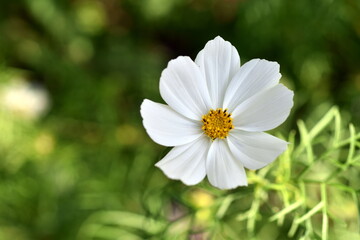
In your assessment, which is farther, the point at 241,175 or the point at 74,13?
the point at 74,13

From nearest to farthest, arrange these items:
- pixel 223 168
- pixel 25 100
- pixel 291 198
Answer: pixel 223 168 < pixel 291 198 < pixel 25 100

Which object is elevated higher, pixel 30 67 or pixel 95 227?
pixel 30 67


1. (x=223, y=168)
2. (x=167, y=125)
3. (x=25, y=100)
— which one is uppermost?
(x=25, y=100)

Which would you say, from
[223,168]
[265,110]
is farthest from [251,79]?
[223,168]

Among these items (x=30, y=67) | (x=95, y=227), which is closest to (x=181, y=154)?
(x=95, y=227)

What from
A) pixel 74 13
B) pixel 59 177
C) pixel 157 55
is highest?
pixel 74 13

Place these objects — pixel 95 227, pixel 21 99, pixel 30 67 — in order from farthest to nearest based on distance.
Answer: pixel 30 67 < pixel 21 99 < pixel 95 227

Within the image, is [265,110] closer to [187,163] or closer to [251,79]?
[251,79]

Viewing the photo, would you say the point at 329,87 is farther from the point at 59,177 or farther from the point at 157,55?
the point at 59,177
